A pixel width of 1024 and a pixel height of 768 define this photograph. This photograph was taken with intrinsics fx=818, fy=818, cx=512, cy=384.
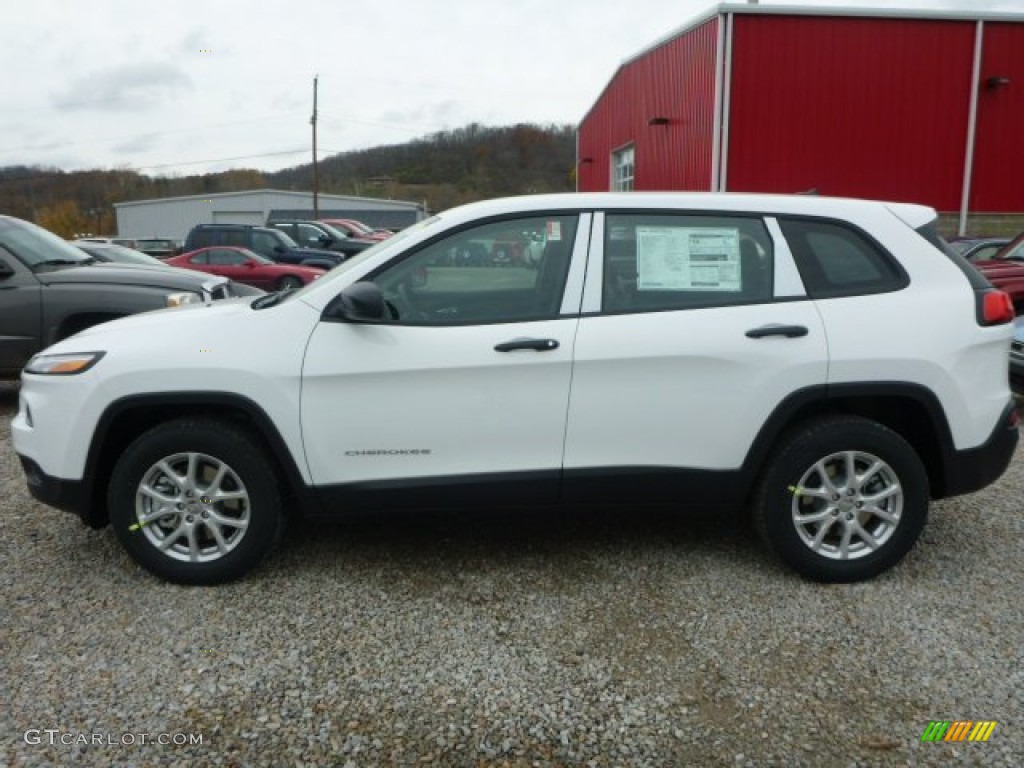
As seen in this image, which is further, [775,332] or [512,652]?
[775,332]

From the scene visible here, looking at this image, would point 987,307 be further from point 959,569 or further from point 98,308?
point 98,308

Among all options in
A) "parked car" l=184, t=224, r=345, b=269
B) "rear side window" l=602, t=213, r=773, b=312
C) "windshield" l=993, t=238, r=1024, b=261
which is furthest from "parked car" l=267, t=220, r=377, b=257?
"rear side window" l=602, t=213, r=773, b=312

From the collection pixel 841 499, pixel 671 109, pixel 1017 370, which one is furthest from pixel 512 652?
pixel 671 109

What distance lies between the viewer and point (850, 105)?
17312 millimetres

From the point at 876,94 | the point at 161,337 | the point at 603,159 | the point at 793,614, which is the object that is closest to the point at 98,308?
the point at 161,337

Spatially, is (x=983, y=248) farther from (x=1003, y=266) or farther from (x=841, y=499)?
(x=841, y=499)

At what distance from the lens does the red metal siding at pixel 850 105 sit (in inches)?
664

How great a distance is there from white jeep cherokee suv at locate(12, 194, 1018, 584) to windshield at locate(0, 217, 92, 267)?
3.93 metres

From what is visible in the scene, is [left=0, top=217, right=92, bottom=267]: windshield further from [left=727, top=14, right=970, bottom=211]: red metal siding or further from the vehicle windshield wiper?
[left=727, top=14, right=970, bottom=211]: red metal siding

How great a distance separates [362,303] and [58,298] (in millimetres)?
4580

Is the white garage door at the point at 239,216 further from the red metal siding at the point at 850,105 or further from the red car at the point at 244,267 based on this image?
the red metal siding at the point at 850,105

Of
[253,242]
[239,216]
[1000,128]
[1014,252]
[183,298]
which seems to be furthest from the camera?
[239,216]

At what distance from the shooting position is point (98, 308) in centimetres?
652

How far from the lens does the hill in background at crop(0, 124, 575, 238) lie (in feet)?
187
